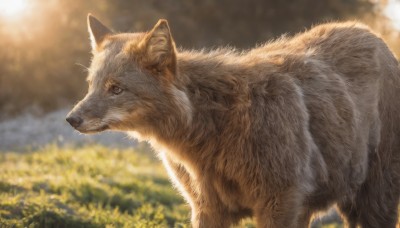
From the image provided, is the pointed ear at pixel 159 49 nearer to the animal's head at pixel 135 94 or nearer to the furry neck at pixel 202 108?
the animal's head at pixel 135 94

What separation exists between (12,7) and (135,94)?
14.9 meters

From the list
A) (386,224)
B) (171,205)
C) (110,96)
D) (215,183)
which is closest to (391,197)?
(386,224)

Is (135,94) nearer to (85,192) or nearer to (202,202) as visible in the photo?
(202,202)

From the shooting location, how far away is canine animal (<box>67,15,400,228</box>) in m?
5.91

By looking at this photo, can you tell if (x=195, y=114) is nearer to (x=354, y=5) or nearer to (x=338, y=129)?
(x=338, y=129)

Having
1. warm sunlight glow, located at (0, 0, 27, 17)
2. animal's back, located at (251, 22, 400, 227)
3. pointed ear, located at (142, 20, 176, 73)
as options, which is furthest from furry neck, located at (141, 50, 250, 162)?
warm sunlight glow, located at (0, 0, 27, 17)

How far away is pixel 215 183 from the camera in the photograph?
20.1 ft

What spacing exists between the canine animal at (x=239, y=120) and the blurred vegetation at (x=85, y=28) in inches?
508

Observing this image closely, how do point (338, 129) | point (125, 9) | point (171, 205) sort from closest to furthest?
1. point (338, 129)
2. point (171, 205)
3. point (125, 9)

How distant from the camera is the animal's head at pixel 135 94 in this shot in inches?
237

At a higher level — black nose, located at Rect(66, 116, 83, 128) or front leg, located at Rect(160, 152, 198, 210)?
black nose, located at Rect(66, 116, 83, 128)

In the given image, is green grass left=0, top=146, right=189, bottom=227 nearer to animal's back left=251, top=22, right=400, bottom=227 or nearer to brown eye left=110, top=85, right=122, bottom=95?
brown eye left=110, top=85, right=122, bottom=95

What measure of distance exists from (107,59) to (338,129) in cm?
213

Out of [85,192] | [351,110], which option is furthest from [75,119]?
[85,192]
